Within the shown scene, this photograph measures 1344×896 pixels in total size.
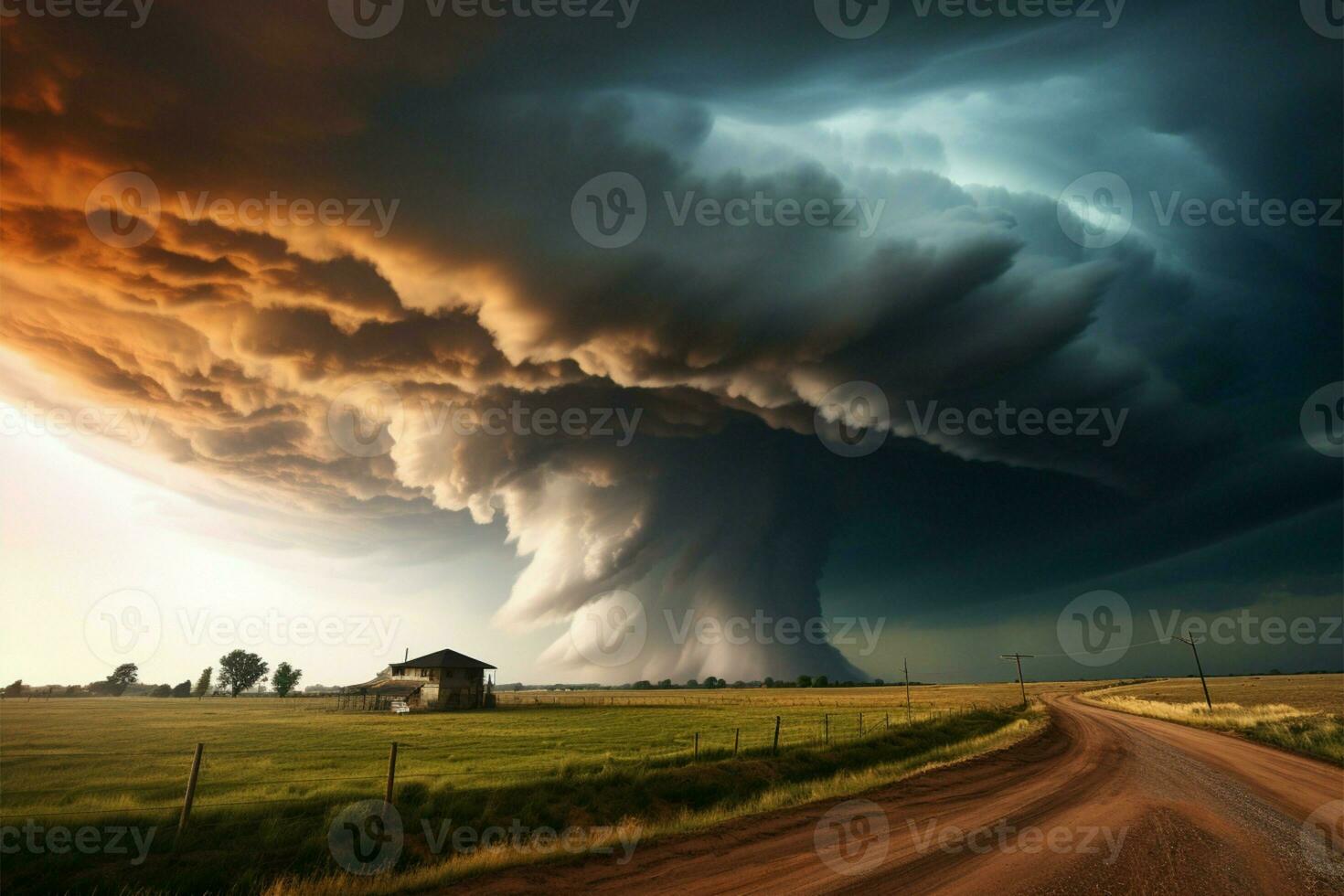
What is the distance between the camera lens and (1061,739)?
2700 cm

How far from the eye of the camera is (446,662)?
2566 inches

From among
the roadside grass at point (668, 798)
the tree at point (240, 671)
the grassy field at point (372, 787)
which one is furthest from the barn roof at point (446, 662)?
the tree at point (240, 671)

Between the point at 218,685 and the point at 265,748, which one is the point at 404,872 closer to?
the point at 265,748

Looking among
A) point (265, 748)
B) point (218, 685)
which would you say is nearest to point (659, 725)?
point (265, 748)

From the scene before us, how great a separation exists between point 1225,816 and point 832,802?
320 inches
